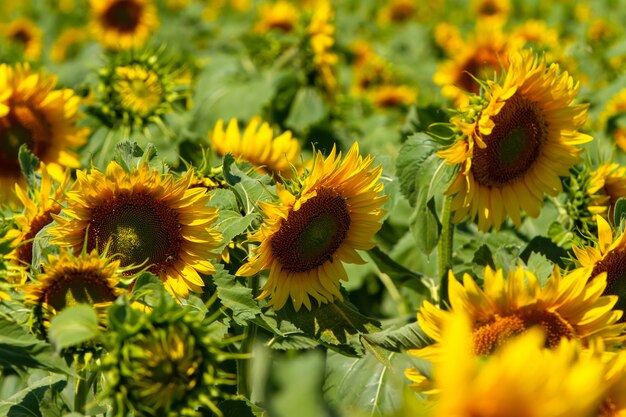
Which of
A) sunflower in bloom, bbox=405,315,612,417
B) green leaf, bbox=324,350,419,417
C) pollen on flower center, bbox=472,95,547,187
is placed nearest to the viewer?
sunflower in bloom, bbox=405,315,612,417

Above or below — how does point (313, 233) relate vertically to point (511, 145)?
below

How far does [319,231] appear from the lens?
4.73ft

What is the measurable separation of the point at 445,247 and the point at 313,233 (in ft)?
1.20

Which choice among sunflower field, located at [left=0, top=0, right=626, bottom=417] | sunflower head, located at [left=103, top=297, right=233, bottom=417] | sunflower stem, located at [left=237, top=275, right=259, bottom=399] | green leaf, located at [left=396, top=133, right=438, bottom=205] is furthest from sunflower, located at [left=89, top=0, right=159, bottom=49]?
sunflower head, located at [left=103, top=297, right=233, bottom=417]

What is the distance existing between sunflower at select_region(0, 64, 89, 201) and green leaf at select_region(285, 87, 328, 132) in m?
0.92

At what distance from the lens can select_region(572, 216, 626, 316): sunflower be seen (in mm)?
1348

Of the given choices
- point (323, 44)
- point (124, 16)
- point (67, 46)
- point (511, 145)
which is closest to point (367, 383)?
point (511, 145)

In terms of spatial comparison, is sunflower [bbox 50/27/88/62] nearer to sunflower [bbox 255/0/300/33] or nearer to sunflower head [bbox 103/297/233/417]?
sunflower [bbox 255/0/300/33]

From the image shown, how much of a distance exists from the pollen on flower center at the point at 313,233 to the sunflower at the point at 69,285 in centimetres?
30

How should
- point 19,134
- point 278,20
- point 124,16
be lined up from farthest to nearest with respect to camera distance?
point 124,16 < point 278,20 < point 19,134

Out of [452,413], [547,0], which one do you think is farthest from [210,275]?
[547,0]

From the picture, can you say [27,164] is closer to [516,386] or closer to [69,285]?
[69,285]

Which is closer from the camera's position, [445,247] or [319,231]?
[319,231]

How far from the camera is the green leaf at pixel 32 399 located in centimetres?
134
